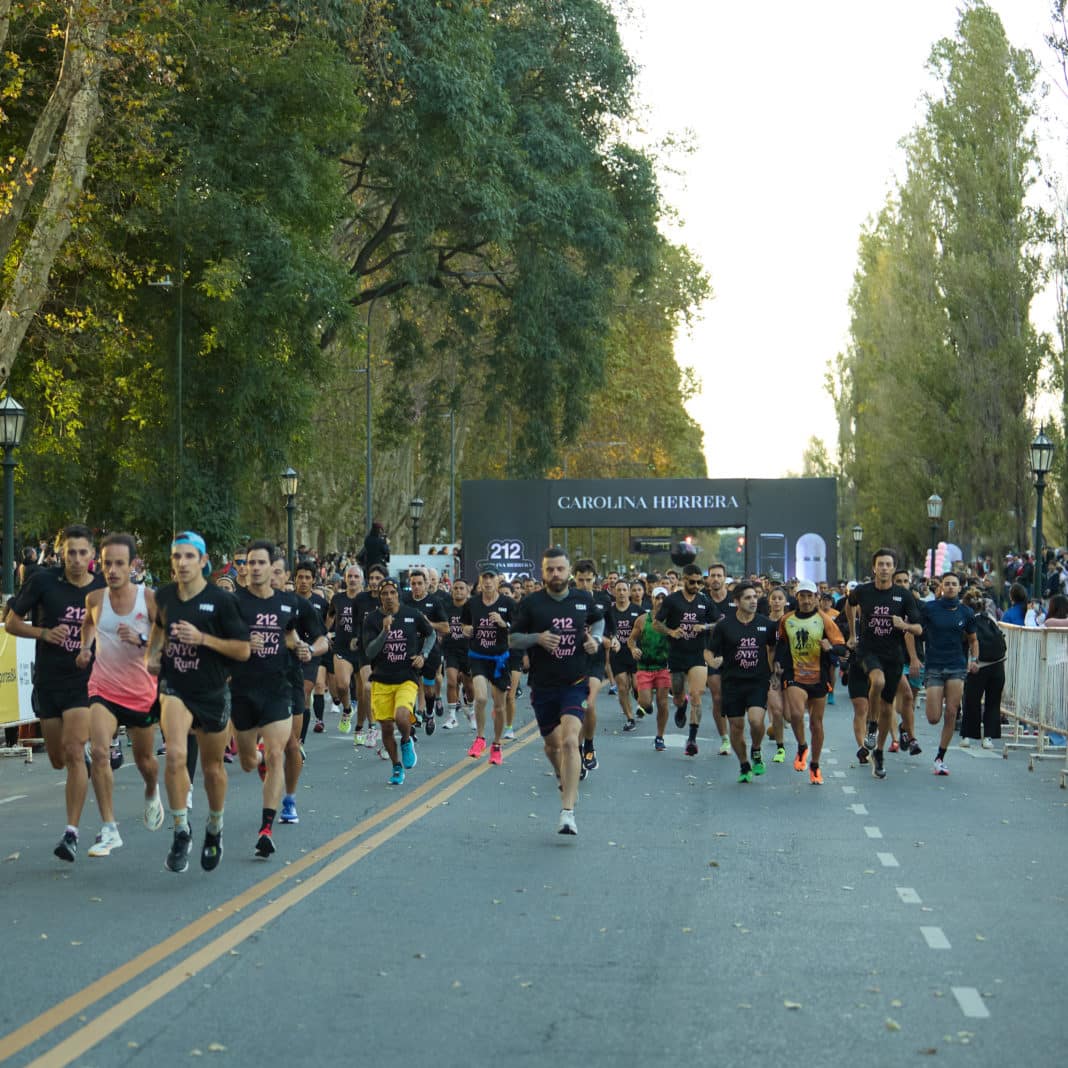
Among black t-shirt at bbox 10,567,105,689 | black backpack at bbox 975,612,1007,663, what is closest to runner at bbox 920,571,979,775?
black backpack at bbox 975,612,1007,663

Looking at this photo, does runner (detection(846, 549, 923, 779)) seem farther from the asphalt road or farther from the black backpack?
the asphalt road

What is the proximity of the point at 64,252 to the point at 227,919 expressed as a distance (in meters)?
21.6

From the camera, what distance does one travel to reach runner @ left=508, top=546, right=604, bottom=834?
42.3 feet

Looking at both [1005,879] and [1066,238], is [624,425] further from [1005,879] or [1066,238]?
[1005,879]


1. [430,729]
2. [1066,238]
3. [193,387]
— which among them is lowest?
[430,729]

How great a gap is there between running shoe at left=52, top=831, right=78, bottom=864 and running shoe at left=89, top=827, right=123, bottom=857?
17 centimetres

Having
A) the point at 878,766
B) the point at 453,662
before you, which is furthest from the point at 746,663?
the point at 453,662

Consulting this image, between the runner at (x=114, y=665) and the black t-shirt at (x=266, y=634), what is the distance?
557 millimetres

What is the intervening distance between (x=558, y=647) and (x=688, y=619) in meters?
7.02

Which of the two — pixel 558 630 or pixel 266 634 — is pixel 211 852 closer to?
pixel 266 634

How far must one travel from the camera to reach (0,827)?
12797 mm

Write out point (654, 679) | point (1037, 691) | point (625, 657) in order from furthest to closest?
point (625, 657) → point (654, 679) → point (1037, 691)

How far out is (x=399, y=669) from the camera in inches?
632

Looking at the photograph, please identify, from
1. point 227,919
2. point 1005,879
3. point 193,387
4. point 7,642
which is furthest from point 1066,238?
point 227,919
